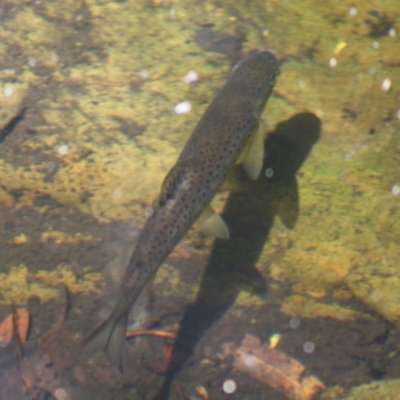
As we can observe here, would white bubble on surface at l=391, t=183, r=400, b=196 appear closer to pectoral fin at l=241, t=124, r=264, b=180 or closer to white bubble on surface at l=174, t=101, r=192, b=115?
pectoral fin at l=241, t=124, r=264, b=180

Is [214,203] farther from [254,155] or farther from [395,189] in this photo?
[395,189]

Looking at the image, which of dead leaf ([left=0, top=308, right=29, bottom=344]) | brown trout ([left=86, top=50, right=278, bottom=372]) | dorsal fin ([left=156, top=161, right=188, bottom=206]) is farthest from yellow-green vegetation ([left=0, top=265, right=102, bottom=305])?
dorsal fin ([left=156, top=161, right=188, bottom=206])

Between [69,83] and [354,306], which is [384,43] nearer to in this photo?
[354,306]

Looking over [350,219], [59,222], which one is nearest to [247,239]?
[350,219]

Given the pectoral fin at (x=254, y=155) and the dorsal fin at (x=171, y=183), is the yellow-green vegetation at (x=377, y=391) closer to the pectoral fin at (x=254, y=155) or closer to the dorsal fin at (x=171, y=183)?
the pectoral fin at (x=254, y=155)

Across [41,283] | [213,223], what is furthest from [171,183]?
[41,283]
